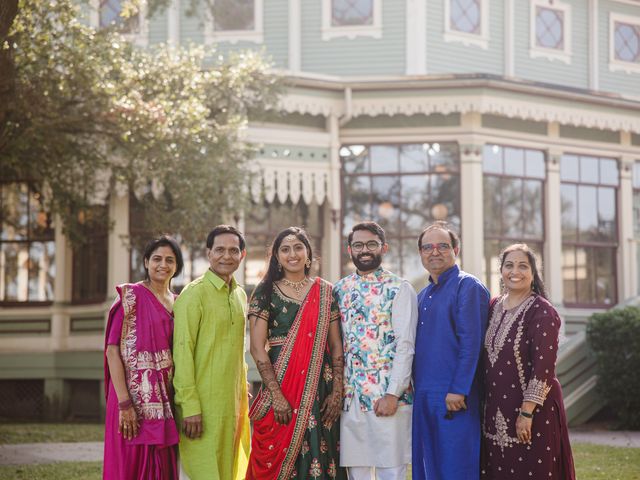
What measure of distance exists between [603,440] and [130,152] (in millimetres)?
6967

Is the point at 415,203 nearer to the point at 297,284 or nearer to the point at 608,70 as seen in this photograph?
the point at 608,70

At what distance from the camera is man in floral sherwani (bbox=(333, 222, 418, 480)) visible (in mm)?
6027

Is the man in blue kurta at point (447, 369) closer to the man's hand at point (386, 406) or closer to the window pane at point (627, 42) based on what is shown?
the man's hand at point (386, 406)

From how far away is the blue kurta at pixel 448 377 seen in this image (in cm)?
603

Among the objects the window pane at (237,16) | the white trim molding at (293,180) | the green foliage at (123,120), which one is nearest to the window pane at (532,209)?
the white trim molding at (293,180)

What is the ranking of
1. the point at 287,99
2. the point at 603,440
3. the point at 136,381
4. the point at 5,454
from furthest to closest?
the point at 287,99, the point at 603,440, the point at 5,454, the point at 136,381

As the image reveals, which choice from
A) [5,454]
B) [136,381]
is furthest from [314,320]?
[5,454]

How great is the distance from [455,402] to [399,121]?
995 cm

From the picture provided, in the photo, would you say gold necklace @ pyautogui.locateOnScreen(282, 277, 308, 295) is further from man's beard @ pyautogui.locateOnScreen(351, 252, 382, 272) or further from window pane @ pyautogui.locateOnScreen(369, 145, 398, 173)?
window pane @ pyautogui.locateOnScreen(369, 145, 398, 173)

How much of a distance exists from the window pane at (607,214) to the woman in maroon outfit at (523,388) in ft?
37.1

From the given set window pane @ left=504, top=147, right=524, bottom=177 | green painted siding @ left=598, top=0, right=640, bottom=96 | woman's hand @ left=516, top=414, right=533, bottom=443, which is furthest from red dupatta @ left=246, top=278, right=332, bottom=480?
green painted siding @ left=598, top=0, right=640, bottom=96

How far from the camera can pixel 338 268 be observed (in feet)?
49.6

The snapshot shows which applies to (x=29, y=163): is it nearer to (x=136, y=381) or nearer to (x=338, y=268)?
(x=338, y=268)

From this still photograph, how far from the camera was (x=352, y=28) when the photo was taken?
17.5 meters
